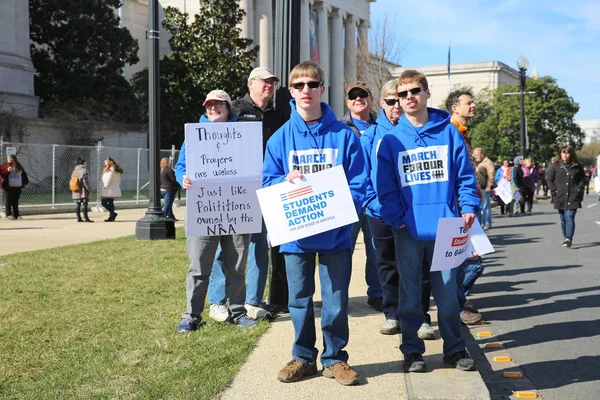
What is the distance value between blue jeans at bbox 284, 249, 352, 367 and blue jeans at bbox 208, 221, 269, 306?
5.49ft

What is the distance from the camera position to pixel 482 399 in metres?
4.08

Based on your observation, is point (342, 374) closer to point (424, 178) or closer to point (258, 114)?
point (424, 178)

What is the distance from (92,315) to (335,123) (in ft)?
10.9

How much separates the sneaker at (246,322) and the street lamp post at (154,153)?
8.10 meters

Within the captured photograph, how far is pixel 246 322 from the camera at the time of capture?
6020 mm

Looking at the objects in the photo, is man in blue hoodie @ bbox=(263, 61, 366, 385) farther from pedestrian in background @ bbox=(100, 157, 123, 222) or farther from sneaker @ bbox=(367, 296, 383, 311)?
pedestrian in background @ bbox=(100, 157, 123, 222)

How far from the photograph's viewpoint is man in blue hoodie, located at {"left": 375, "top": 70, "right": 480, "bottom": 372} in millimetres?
4727

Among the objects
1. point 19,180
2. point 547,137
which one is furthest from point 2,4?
point 547,137

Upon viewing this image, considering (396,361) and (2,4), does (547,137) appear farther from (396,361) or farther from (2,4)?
(396,361)

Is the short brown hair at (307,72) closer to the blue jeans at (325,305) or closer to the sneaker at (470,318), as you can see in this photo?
the blue jeans at (325,305)

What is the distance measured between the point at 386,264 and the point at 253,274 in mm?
1200

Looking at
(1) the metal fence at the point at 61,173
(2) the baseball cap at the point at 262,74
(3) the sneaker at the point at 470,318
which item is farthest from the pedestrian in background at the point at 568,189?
(1) the metal fence at the point at 61,173

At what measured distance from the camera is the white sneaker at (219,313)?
612 cm

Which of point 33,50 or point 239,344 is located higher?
point 33,50
